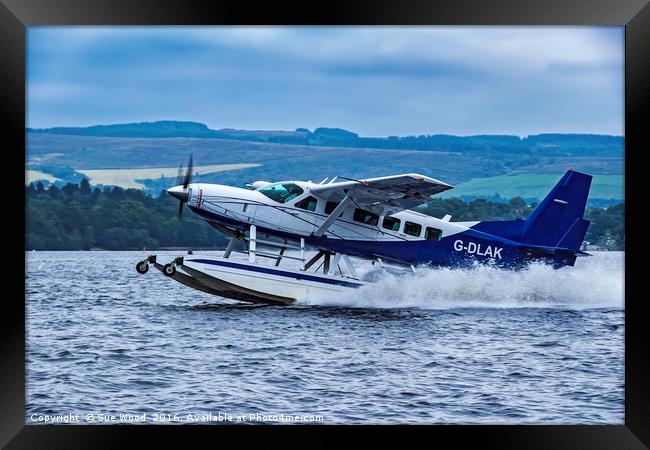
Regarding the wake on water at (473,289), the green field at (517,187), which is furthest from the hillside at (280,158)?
the wake on water at (473,289)

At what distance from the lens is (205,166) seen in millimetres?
67125

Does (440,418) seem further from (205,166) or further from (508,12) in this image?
(205,166)

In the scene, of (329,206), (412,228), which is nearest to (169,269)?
(329,206)

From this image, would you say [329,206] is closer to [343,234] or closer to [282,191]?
[343,234]

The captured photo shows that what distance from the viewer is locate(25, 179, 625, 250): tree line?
54219 mm

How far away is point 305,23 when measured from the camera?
7.71 meters

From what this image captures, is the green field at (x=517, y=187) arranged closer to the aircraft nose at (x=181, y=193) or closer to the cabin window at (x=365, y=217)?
the cabin window at (x=365, y=217)

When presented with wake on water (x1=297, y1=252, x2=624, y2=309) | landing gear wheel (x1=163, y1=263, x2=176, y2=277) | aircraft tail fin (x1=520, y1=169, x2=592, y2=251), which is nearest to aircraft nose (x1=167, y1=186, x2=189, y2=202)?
landing gear wheel (x1=163, y1=263, x2=176, y2=277)

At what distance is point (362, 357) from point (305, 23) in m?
7.37

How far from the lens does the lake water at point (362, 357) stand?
10.6 metres

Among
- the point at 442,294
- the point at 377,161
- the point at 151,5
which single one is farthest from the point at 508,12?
the point at 377,161

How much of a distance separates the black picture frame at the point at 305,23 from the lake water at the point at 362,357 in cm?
114
